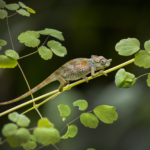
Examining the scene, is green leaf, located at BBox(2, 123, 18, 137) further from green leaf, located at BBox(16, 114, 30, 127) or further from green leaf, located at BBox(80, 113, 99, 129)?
green leaf, located at BBox(80, 113, 99, 129)

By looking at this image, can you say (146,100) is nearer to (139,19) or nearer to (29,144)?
(139,19)

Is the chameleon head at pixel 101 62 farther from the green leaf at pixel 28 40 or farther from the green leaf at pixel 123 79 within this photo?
the green leaf at pixel 28 40

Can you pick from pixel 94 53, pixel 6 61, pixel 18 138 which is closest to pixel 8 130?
pixel 18 138

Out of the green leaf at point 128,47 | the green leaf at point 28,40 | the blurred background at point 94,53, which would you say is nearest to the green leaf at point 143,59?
the green leaf at point 128,47

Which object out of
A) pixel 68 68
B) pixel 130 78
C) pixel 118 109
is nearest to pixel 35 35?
pixel 68 68

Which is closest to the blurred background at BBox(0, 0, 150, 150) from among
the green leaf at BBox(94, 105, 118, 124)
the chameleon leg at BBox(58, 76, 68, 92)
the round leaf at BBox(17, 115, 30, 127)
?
the chameleon leg at BBox(58, 76, 68, 92)
